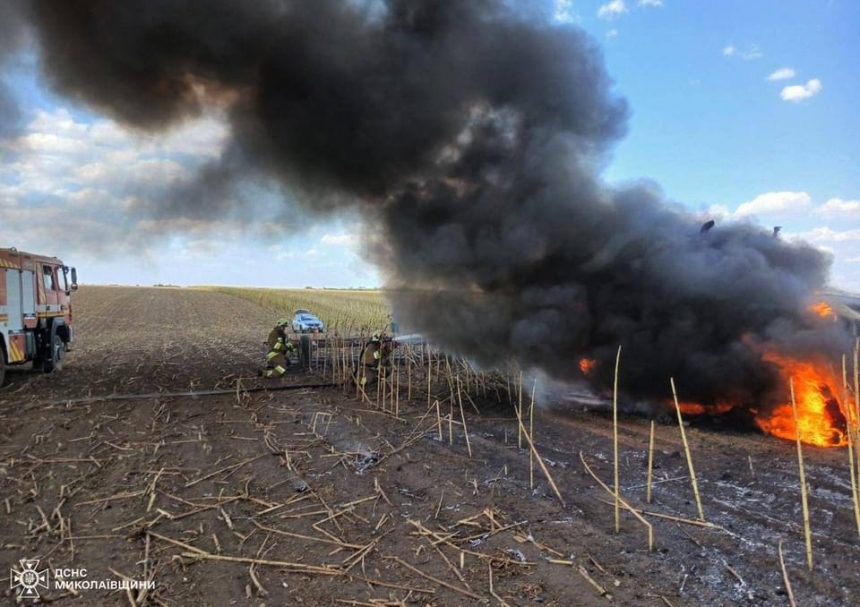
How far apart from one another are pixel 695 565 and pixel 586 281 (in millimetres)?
7963

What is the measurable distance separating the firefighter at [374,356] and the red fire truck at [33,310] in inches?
321

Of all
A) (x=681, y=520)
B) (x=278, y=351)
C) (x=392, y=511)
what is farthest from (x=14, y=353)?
(x=681, y=520)

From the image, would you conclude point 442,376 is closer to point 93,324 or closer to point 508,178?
point 508,178

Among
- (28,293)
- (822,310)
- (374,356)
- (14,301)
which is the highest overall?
(28,293)

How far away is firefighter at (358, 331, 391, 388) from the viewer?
12.8 m

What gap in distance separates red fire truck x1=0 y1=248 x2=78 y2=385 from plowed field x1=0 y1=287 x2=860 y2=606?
2.92 m

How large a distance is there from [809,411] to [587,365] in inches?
163

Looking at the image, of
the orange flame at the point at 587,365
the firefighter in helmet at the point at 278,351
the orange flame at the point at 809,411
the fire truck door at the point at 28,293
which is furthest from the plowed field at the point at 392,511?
the fire truck door at the point at 28,293

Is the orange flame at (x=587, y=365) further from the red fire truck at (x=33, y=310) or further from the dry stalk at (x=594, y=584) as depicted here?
the red fire truck at (x=33, y=310)

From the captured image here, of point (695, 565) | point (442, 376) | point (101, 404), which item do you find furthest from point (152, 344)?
point (695, 565)

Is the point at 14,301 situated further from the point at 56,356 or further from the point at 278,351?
the point at 278,351

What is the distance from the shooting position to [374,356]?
1330cm

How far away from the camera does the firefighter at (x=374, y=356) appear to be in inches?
502

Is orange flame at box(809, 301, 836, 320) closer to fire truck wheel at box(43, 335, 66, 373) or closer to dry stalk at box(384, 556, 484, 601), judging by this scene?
dry stalk at box(384, 556, 484, 601)
